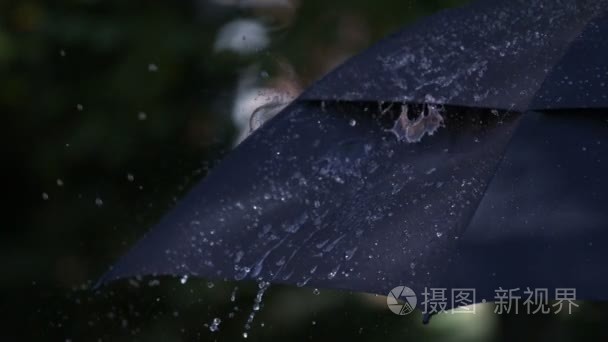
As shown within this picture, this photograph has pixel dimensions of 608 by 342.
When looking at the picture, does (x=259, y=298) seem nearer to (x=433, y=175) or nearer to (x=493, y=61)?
(x=433, y=175)

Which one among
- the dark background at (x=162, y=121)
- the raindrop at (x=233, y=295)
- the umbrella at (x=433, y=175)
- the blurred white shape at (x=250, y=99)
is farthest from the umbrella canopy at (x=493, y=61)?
the raindrop at (x=233, y=295)

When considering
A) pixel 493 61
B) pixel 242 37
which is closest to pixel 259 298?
pixel 493 61

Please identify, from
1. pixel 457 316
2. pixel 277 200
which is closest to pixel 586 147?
pixel 277 200

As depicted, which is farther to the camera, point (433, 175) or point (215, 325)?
point (215, 325)

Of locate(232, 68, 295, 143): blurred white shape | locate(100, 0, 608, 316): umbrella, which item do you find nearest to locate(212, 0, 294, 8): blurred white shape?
locate(232, 68, 295, 143): blurred white shape

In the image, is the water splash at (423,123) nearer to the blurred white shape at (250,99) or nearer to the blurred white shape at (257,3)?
the blurred white shape at (250,99)

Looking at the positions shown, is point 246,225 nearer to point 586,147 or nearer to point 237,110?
point 586,147
